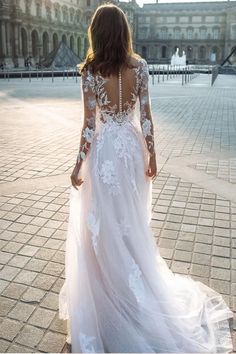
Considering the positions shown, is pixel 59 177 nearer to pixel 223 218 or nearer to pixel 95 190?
pixel 223 218

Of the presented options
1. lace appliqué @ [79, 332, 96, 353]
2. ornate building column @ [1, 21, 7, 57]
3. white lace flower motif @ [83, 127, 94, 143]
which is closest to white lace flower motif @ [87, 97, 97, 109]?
white lace flower motif @ [83, 127, 94, 143]

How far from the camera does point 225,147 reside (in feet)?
25.6

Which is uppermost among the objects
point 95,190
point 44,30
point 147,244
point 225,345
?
point 44,30

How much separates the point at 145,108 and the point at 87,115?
0.37 meters

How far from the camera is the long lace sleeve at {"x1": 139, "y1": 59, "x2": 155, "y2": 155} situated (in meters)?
2.32

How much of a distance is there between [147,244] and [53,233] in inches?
67.4

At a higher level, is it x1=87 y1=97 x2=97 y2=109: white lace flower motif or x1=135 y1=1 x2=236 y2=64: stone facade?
x1=135 y1=1 x2=236 y2=64: stone facade

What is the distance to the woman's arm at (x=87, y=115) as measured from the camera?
225cm

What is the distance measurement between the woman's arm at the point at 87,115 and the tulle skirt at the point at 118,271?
0.06 metres

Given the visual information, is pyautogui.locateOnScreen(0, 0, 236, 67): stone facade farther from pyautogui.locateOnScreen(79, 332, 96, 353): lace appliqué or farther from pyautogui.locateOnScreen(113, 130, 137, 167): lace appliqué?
pyautogui.locateOnScreen(79, 332, 96, 353): lace appliqué

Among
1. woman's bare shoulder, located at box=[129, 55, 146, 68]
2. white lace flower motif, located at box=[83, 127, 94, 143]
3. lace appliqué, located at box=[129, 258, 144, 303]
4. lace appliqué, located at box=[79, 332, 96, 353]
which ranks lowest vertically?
lace appliqué, located at box=[79, 332, 96, 353]

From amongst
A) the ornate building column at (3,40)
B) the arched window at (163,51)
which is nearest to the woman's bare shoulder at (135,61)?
the ornate building column at (3,40)

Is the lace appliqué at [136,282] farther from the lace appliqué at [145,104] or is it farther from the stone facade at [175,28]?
the stone facade at [175,28]

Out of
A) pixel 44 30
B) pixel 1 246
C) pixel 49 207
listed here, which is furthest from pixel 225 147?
pixel 44 30
